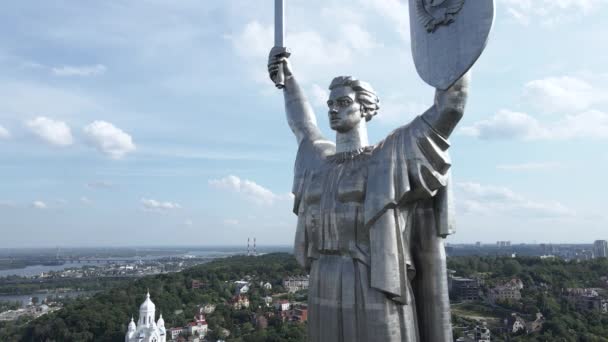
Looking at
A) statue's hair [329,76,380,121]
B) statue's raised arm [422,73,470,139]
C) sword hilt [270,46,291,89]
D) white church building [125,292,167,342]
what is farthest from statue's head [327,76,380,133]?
white church building [125,292,167,342]

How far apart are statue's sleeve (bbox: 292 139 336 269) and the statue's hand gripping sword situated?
3.62 ft

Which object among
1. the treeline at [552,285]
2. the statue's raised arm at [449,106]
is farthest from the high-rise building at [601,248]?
the statue's raised arm at [449,106]

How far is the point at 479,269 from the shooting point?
255 ft

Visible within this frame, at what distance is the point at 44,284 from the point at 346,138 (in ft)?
458

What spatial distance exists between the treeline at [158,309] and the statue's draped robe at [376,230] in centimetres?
3476

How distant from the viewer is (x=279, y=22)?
6848 millimetres

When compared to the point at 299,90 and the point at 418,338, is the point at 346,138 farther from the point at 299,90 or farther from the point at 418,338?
the point at 418,338

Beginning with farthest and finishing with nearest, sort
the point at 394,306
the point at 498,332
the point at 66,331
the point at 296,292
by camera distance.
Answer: the point at 296,292, the point at 66,331, the point at 498,332, the point at 394,306

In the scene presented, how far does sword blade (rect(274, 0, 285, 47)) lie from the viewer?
6.80 metres

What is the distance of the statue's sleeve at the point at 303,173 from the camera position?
18.8 ft

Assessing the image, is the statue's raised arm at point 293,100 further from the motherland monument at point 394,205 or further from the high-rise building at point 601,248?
the high-rise building at point 601,248

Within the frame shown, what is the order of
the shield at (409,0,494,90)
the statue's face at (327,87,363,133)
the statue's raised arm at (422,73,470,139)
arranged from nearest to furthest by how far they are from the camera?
the shield at (409,0,494,90) → the statue's raised arm at (422,73,470,139) → the statue's face at (327,87,363,133)

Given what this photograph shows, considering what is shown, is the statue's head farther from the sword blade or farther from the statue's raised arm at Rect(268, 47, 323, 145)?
the sword blade

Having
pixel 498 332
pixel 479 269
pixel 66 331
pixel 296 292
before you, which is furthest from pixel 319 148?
pixel 479 269
